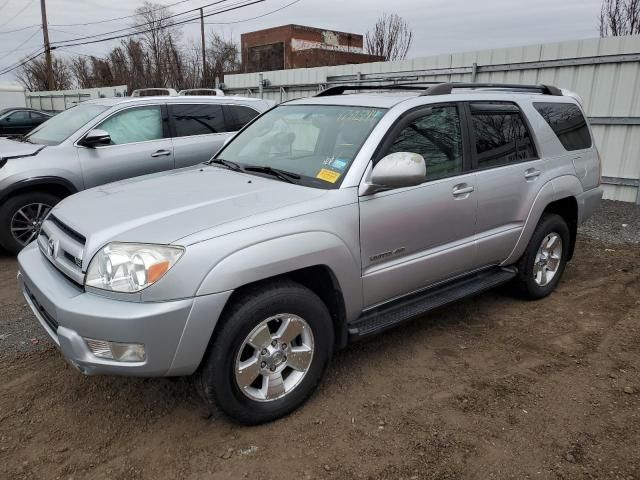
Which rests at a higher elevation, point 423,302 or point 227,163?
point 227,163

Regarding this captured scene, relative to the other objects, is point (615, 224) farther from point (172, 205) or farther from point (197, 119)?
point (172, 205)

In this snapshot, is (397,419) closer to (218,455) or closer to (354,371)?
(354,371)

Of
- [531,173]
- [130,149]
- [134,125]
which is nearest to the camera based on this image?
[531,173]

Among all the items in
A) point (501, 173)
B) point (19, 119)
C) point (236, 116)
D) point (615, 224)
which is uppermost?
point (236, 116)

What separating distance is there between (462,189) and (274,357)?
180 centimetres

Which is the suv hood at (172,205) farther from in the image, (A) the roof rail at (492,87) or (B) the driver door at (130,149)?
(B) the driver door at (130,149)

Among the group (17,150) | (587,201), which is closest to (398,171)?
(587,201)

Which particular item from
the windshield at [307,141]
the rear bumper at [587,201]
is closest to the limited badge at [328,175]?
the windshield at [307,141]

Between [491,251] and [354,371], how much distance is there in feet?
4.78

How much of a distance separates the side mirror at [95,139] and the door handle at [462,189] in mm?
4184

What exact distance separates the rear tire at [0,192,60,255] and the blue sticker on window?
4.06m

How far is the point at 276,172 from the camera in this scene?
3.31 meters

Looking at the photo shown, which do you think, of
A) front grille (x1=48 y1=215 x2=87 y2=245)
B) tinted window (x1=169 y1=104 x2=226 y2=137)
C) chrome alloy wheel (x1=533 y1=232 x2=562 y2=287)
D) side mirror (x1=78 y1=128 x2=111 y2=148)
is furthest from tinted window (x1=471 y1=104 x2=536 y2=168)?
side mirror (x1=78 y1=128 x2=111 y2=148)

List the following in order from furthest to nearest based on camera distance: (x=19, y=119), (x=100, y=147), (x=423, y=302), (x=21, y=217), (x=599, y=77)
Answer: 1. (x=19, y=119)
2. (x=599, y=77)
3. (x=100, y=147)
4. (x=21, y=217)
5. (x=423, y=302)
